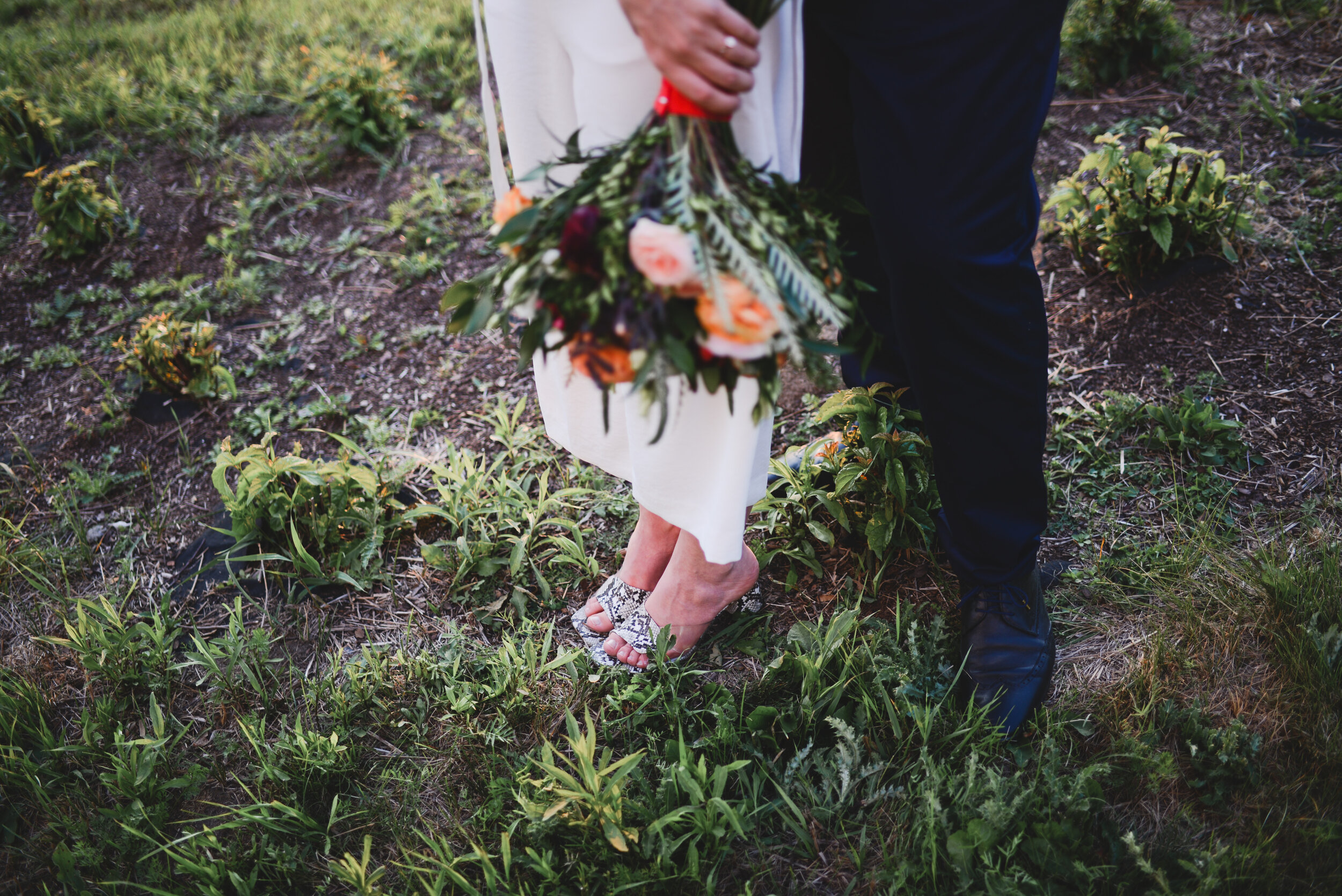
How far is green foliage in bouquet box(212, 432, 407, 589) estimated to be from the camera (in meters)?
2.00

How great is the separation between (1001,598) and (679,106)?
47.9 inches

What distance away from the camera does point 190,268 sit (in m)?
3.11

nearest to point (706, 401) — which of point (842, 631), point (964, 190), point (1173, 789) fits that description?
point (964, 190)

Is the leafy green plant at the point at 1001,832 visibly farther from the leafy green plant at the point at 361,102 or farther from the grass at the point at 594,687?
the leafy green plant at the point at 361,102

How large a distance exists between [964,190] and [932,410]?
0.42 m

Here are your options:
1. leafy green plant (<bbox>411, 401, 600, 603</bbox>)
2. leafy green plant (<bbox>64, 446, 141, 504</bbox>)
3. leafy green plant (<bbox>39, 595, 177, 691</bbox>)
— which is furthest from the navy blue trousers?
leafy green plant (<bbox>64, 446, 141, 504</bbox>)

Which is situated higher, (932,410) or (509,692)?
(932,410)

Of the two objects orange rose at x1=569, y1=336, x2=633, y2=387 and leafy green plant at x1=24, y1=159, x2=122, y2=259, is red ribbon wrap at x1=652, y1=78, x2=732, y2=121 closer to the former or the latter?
orange rose at x1=569, y1=336, x2=633, y2=387

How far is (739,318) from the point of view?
37.5 inches

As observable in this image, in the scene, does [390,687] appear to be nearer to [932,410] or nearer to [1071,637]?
[932,410]

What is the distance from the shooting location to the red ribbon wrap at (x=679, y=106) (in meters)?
1.06

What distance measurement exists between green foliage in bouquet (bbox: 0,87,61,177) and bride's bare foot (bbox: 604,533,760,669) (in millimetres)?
3902

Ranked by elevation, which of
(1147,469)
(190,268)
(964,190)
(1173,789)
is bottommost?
(1173,789)

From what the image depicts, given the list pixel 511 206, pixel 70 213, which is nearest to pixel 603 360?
pixel 511 206
